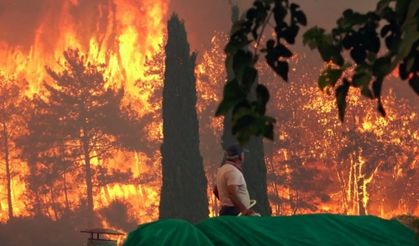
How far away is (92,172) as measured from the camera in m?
50.5

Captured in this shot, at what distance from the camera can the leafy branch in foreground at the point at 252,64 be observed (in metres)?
2.75

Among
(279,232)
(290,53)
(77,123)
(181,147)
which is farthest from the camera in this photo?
(77,123)

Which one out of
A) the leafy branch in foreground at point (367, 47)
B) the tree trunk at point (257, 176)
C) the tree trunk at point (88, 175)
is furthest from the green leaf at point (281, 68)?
the tree trunk at point (88, 175)

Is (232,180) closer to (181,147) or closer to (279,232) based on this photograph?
(279,232)

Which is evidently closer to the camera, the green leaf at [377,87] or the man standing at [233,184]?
the green leaf at [377,87]

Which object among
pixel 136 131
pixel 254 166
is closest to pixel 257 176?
pixel 254 166

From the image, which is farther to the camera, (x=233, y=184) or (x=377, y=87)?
(x=233, y=184)

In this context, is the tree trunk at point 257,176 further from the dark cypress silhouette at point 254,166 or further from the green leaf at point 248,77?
the green leaf at point 248,77

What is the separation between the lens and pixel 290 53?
2.74 meters

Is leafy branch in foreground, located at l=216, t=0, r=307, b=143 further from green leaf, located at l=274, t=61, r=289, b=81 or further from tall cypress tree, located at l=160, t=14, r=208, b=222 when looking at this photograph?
tall cypress tree, located at l=160, t=14, r=208, b=222

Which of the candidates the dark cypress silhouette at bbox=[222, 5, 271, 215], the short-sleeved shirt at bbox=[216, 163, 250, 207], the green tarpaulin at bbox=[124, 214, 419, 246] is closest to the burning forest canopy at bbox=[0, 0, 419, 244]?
the dark cypress silhouette at bbox=[222, 5, 271, 215]

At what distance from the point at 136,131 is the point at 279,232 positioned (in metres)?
44.4

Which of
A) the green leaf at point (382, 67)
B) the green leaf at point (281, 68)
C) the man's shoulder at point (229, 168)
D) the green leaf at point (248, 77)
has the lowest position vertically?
the green leaf at point (382, 67)

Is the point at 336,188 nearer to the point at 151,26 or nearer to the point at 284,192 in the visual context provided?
the point at 284,192
